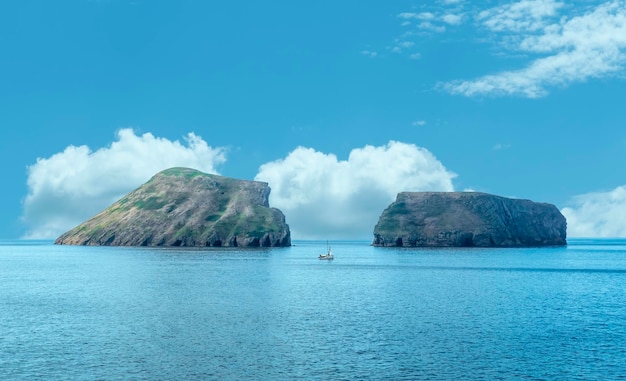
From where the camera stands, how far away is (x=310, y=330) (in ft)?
252

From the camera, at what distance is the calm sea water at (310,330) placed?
2266 inches

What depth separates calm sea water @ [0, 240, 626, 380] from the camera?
189ft

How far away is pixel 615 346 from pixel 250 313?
167ft

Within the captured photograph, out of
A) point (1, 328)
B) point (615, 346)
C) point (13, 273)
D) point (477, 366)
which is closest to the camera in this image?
point (477, 366)

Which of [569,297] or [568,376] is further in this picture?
[569,297]

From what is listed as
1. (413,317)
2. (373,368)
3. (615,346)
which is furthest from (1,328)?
(615,346)

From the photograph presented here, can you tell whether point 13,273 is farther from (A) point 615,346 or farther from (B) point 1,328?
(A) point 615,346

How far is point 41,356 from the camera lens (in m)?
61.9

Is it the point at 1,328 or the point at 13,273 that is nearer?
the point at 1,328

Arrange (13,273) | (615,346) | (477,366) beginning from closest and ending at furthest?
(477,366), (615,346), (13,273)

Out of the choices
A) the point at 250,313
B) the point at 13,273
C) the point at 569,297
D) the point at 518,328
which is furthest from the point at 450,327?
the point at 13,273

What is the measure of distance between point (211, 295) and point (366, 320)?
41.4 metres

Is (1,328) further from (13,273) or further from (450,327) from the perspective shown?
(13,273)

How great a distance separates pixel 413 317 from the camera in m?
88.8
